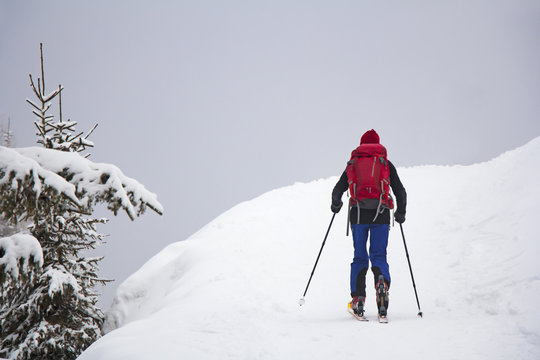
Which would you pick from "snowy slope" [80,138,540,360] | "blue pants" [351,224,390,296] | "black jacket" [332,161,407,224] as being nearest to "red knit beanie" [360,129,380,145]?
"black jacket" [332,161,407,224]

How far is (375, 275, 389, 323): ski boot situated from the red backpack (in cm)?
120

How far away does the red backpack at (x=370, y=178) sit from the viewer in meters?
6.43

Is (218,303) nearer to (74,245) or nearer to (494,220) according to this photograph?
(74,245)

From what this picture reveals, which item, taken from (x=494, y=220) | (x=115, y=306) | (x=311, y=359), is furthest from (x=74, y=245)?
(x=494, y=220)

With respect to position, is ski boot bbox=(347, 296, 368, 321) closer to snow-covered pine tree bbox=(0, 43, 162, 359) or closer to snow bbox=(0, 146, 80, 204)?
A: snow-covered pine tree bbox=(0, 43, 162, 359)

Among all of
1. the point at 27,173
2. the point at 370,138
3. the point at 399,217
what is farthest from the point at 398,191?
the point at 27,173

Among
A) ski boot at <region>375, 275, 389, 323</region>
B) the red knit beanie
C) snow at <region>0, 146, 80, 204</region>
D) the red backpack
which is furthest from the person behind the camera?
the red knit beanie

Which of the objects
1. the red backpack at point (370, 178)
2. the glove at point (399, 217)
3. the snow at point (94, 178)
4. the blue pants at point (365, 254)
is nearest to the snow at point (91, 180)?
the snow at point (94, 178)

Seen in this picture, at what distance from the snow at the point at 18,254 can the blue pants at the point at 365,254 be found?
4.77 meters

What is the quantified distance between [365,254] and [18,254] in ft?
16.9

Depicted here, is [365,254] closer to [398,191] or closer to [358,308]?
[358,308]

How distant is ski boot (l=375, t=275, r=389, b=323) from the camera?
5.65 metres

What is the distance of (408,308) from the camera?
6.64m

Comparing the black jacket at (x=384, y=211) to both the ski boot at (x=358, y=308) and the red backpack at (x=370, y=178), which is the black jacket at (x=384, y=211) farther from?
the ski boot at (x=358, y=308)
